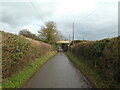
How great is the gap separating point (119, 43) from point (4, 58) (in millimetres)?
4687

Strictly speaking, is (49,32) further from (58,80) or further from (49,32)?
(58,80)

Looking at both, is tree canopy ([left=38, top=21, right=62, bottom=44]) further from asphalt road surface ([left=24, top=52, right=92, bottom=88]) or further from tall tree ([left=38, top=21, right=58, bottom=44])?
asphalt road surface ([left=24, top=52, right=92, bottom=88])

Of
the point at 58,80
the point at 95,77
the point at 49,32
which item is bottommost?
the point at 58,80

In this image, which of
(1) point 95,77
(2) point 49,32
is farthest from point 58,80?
(2) point 49,32

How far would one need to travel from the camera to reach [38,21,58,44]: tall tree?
3078 centimetres

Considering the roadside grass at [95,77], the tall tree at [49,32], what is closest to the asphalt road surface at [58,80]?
the roadside grass at [95,77]

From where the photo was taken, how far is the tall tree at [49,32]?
30.8 m

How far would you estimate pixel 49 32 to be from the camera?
100 ft

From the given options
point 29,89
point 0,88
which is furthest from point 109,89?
point 0,88

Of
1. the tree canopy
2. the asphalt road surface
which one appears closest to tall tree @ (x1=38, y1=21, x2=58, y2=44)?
the tree canopy

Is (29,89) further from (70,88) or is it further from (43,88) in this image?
(70,88)

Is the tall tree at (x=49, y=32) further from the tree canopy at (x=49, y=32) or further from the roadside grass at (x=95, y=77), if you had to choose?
the roadside grass at (x=95, y=77)

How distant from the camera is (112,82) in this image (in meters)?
3.91

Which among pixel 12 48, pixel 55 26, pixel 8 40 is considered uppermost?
pixel 55 26
